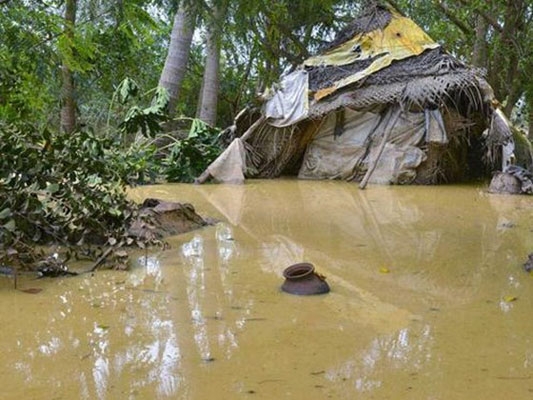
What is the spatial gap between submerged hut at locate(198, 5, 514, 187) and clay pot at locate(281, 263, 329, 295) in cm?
633

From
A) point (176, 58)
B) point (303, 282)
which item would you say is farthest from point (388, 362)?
point (176, 58)

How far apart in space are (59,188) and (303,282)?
189 centimetres

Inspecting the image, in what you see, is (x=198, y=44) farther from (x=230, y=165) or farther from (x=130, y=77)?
(x=230, y=165)

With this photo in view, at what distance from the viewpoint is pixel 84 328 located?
274 centimetres

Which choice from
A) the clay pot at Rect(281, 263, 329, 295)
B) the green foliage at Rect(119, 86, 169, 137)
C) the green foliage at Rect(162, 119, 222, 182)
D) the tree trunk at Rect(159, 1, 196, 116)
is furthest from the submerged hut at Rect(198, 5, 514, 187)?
the clay pot at Rect(281, 263, 329, 295)

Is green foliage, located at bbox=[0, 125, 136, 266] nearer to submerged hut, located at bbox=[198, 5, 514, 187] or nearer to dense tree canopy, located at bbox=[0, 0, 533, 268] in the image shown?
dense tree canopy, located at bbox=[0, 0, 533, 268]

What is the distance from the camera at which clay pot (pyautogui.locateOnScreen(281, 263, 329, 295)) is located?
3324 millimetres

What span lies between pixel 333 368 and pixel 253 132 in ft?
29.8

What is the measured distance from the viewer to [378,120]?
10.9 metres

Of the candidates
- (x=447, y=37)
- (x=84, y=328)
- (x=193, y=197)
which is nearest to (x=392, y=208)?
(x=193, y=197)

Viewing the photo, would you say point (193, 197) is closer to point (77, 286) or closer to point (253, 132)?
point (253, 132)

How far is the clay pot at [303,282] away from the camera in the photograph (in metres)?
3.32

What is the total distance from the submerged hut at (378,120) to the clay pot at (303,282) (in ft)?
20.8

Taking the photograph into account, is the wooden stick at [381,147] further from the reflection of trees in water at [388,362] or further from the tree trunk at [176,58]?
the reflection of trees in water at [388,362]
